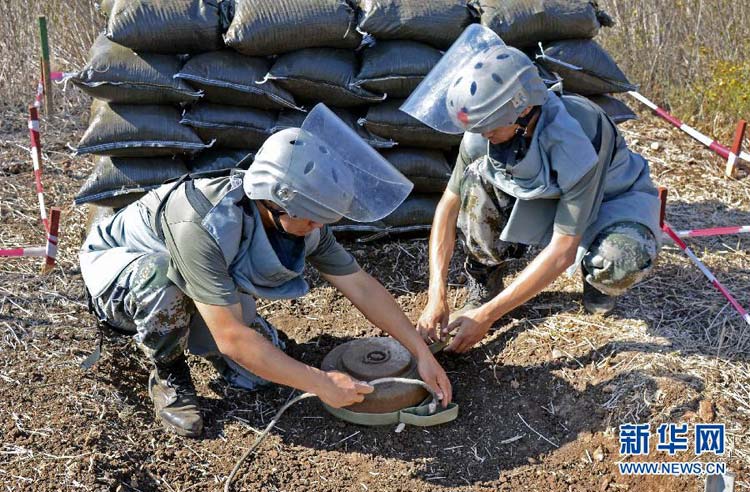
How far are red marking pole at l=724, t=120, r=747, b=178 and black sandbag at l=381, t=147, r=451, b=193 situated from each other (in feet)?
6.90

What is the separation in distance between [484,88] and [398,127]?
4.00 feet

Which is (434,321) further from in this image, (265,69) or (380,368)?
(265,69)

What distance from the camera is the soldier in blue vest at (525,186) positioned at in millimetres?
2707

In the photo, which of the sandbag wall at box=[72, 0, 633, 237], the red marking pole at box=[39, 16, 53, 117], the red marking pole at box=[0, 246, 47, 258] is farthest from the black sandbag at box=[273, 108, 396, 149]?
the red marking pole at box=[39, 16, 53, 117]

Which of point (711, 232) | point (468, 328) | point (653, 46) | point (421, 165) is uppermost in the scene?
point (421, 165)

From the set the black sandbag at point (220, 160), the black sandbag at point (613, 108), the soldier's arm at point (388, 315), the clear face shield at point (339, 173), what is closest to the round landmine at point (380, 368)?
the soldier's arm at point (388, 315)

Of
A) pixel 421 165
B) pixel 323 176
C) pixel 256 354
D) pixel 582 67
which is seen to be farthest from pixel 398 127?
pixel 256 354

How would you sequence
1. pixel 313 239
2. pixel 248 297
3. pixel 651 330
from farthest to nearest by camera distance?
pixel 651 330 → pixel 248 297 → pixel 313 239

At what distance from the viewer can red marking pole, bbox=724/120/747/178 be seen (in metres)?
4.84

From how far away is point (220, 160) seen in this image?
385 cm

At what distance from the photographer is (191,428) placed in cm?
290

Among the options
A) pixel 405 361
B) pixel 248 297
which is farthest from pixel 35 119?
pixel 405 361

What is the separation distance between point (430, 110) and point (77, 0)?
4.15 m

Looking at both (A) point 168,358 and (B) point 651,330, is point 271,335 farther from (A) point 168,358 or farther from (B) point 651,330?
(B) point 651,330
